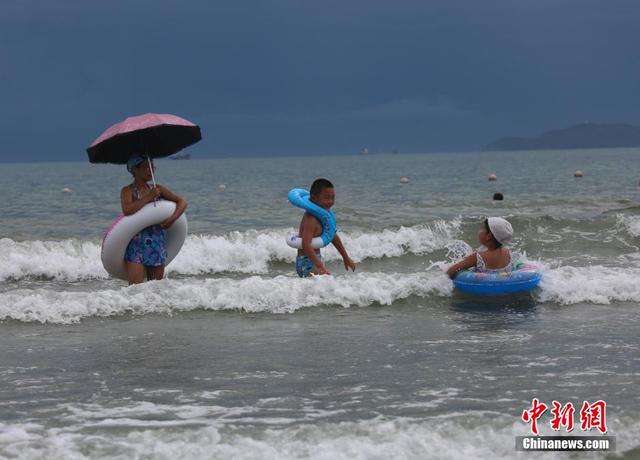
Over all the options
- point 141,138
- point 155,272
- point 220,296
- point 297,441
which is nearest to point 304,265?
point 220,296

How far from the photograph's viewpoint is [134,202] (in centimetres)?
815

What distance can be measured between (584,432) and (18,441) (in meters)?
3.37

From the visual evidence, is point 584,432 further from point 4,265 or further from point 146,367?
point 4,265

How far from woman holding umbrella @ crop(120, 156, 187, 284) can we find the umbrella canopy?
18 centimetres

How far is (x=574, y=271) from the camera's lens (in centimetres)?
1027

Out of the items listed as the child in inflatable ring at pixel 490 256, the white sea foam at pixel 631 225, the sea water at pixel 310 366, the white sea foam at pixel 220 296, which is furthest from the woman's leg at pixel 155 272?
the white sea foam at pixel 631 225

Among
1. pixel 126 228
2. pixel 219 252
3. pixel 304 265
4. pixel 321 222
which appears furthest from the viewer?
pixel 219 252

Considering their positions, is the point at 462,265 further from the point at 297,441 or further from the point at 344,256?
the point at 297,441

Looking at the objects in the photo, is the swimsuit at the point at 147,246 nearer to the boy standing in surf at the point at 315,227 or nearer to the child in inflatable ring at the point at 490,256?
the boy standing in surf at the point at 315,227

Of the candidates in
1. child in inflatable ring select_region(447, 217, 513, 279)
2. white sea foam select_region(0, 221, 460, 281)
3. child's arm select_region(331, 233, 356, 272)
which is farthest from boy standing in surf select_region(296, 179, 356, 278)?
white sea foam select_region(0, 221, 460, 281)

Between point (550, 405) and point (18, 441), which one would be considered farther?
point (550, 405)

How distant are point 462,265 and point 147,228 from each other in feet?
11.5

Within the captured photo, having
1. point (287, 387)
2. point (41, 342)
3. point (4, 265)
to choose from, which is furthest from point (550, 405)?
point (4, 265)

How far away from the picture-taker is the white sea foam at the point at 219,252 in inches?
550
